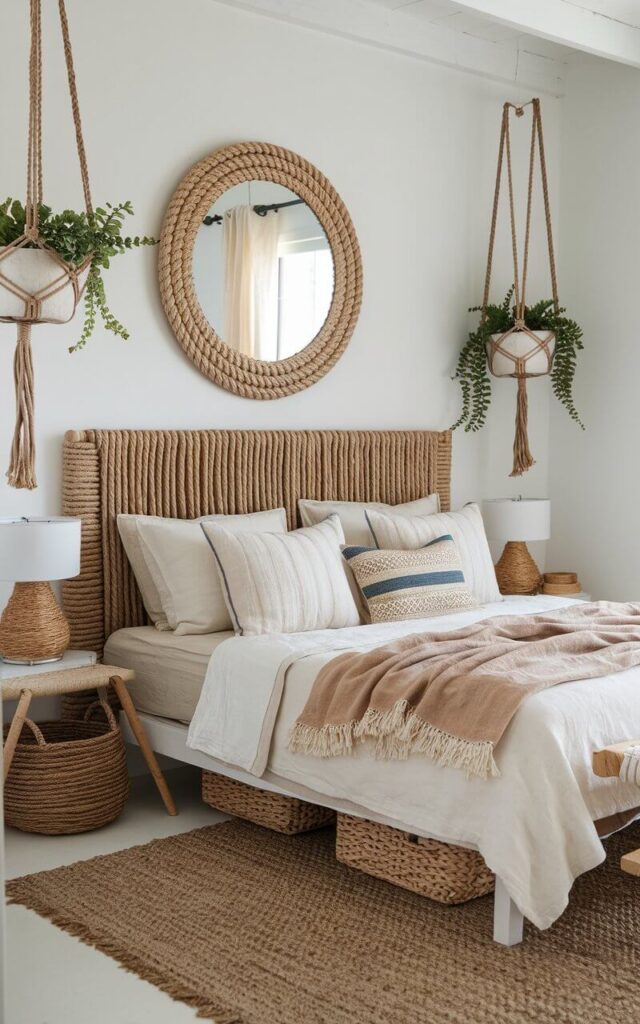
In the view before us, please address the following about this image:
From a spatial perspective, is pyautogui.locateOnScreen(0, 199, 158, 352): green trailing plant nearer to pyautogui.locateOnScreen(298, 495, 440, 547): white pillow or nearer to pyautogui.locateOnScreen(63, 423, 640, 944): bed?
pyautogui.locateOnScreen(63, 423, 640, 944): bed

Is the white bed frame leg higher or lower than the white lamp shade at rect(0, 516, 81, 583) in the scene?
lower

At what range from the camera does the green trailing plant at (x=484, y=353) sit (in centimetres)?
502

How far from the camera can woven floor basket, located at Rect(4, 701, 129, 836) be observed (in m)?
3.42

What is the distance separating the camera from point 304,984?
257cm

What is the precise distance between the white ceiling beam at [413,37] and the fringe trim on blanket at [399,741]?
8.96 feet

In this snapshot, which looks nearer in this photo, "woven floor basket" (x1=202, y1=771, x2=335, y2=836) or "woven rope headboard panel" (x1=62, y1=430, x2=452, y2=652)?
"woven floor basket" (x1=202, y1=771, x2=335, y2=836)

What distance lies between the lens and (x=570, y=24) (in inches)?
180

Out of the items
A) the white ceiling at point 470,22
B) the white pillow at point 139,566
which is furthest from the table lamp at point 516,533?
the white ceiling at point 470,22

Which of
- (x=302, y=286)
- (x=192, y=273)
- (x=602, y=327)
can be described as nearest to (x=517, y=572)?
(x=602, y=327)

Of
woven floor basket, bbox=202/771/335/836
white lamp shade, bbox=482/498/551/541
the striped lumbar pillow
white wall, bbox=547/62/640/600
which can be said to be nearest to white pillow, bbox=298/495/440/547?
the striped lumbar pillow

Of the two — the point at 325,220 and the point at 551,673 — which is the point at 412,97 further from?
the point at 551,673

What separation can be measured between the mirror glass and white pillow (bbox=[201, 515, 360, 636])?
87cm

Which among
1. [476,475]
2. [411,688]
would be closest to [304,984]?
[411,688]

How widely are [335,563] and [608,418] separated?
6.43 feet
